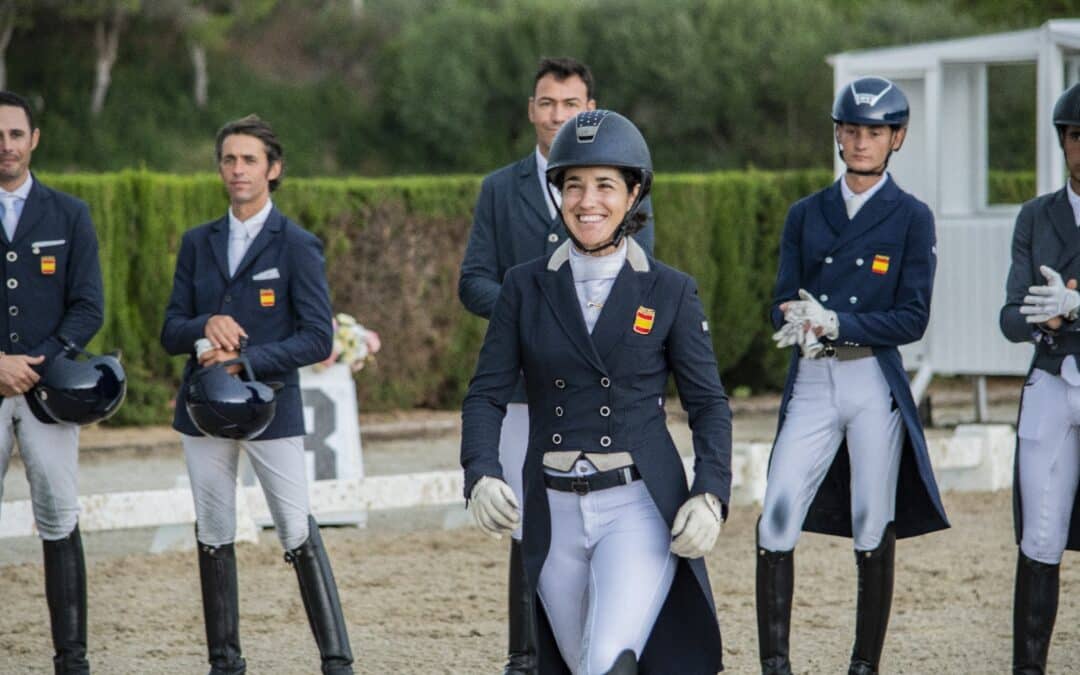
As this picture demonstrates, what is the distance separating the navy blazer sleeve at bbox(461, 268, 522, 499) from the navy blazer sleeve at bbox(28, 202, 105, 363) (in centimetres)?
230

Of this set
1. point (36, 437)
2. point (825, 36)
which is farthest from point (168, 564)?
point (825, 36)

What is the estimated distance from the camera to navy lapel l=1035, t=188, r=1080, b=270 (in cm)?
599

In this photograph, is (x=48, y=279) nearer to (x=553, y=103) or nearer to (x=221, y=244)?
(x=221, y=244)

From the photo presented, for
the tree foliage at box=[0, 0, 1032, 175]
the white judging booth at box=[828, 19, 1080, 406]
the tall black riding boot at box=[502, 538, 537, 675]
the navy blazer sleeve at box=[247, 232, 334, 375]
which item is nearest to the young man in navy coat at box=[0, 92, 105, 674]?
the navy blazer sleeve at box=[247, 232, 334, 375]

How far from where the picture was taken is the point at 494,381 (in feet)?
15.8

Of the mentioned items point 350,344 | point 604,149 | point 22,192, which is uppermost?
point 604,149

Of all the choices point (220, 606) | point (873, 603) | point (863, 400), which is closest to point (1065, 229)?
point (863, 400)

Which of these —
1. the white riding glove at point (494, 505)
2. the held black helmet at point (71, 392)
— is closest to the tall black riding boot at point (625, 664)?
the white riding glove at point (494, 505)

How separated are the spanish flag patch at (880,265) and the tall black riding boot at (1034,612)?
3.62 ft

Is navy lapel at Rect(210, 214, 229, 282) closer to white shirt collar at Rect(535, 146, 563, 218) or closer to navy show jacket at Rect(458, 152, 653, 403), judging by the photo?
navy show jacket at Rect(458, 152, 653, 403)

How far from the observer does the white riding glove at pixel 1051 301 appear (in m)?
5.77

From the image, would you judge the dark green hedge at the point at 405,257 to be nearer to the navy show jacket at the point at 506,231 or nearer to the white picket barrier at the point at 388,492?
the white picket barrier at the point at 388,492

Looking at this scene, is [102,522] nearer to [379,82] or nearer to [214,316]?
[214,316]

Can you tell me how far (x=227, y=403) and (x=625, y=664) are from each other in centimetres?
215
